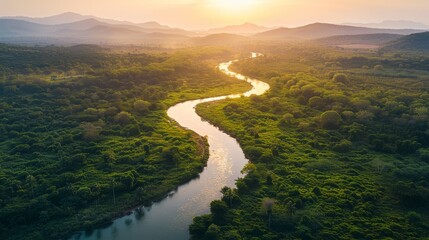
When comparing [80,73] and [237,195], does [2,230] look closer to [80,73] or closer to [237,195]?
[237,195]

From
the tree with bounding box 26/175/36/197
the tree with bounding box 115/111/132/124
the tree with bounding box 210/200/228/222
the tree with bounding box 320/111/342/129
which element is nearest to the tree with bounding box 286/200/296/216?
the tree with bounding box 210/200/228/222

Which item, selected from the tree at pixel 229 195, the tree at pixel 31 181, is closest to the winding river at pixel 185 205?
the tree at pixel 229 195

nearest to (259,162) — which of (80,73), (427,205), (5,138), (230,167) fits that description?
(230,167)

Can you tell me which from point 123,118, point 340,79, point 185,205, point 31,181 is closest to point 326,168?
point 185,205

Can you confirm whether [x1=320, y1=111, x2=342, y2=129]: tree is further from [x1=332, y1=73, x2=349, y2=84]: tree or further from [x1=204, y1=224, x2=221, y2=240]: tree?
[x1=332, y1=73, x2=349, y2=84]: tree

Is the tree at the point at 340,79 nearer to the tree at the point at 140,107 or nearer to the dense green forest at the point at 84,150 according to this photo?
the dense green forest at the point at 84,150

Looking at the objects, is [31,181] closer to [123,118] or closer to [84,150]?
[84,150]

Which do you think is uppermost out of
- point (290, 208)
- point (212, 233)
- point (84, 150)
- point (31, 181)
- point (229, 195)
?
point (84, 150)
